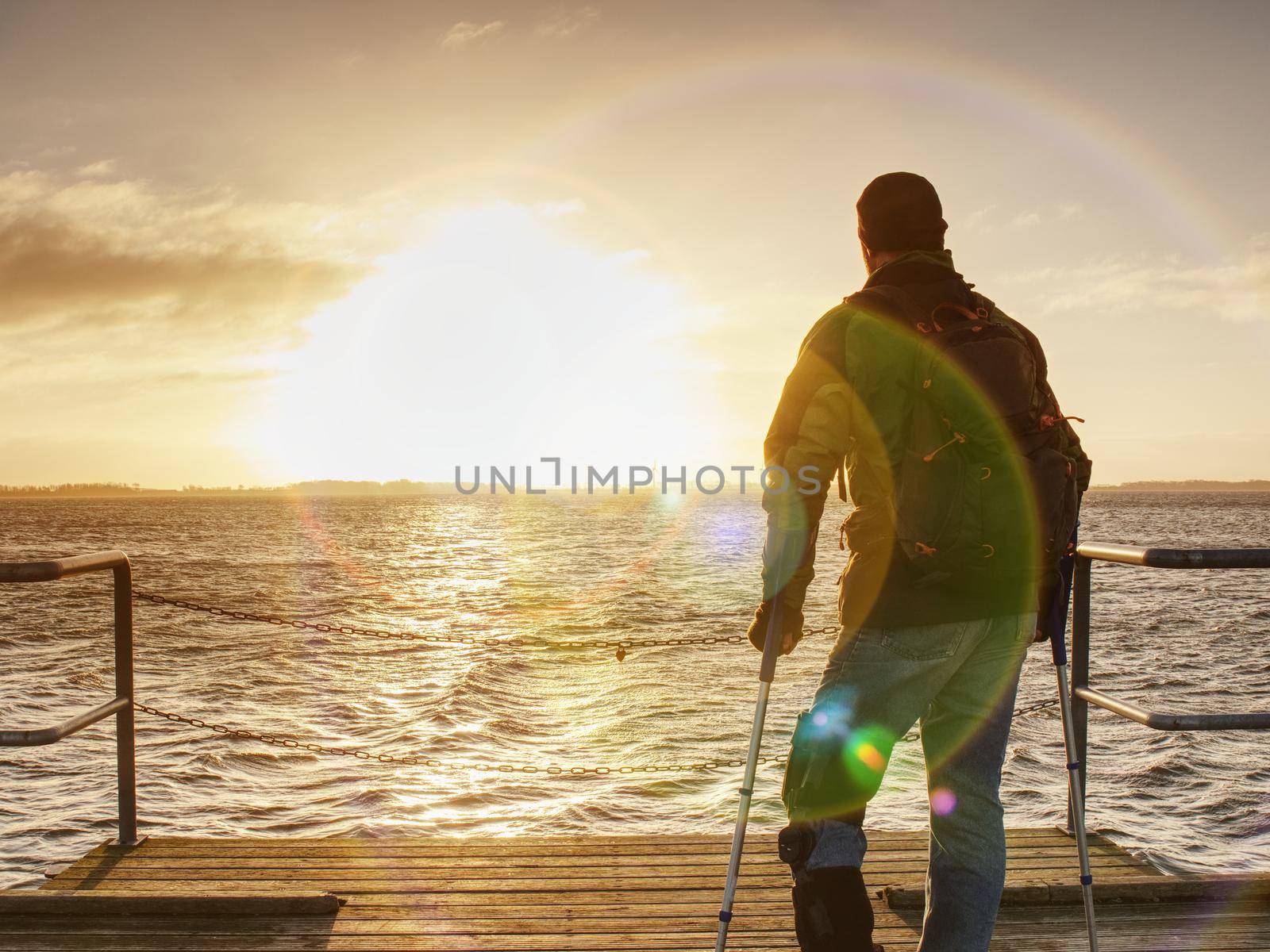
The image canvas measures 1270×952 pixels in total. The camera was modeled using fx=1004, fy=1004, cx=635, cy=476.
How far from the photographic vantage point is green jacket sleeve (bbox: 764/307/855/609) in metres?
2.35

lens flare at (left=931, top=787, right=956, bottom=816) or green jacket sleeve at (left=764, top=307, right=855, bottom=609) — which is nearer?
green jacket sleeve at (left=764, top=307, right=855, bottom=609)

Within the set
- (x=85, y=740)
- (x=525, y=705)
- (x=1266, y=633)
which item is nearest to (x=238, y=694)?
(x=85, y=740)

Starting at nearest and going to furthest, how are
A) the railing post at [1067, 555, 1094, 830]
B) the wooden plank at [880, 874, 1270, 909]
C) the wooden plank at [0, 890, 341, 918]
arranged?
the wooden plank at [0, 890, 341, 918]
the wooden plank at [880, 874, 1270, 909]
the railing post at [1067, 555, 1094, 830]

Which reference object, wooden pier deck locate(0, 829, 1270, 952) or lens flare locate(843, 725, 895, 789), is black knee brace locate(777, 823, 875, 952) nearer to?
lens flare locate(843, 725, 895, 789)

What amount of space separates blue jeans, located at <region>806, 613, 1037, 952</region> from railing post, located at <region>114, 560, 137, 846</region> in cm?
313

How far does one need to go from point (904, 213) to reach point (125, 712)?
3722 mm

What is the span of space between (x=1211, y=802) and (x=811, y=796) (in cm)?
816

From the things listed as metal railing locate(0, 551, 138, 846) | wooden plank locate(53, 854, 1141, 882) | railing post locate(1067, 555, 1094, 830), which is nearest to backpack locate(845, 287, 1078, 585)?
railing post locate(1067, 555, 1094, 830)

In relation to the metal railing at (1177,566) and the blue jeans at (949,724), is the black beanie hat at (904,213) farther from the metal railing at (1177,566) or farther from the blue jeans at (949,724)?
the metal railing at (1177,566)

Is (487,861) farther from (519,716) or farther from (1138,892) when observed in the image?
(519,716)

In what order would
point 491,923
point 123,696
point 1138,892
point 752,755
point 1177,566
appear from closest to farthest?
point 752,755 < point 1177,566 < point 491,923 < point 1138,892 < point 123,696

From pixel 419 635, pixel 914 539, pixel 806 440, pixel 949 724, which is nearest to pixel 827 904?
pixel 949 724

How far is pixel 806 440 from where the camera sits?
7.72ft

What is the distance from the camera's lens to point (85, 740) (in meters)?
10.6
